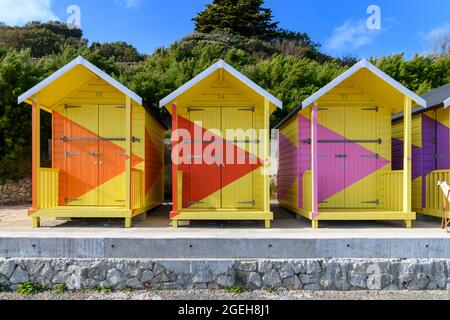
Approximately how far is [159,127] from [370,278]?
633 cm

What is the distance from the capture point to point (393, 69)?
17.0 metres

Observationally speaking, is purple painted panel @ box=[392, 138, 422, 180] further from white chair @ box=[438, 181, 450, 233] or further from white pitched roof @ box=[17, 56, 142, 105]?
white pitched roof @ box=[17, 56, 142, 105]

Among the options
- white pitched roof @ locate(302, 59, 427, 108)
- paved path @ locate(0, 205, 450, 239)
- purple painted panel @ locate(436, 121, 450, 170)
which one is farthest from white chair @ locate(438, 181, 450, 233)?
white pitched roof @ locate(302, 59, 427, 108)

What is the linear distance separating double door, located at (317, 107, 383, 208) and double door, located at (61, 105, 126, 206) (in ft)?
14.4

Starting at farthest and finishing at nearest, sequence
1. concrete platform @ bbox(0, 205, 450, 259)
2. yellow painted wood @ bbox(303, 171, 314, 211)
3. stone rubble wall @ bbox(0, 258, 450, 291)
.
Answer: yellow painted wood @ bbox(303, 171, 314, 211)
concrete platform @ bbox(0, 205, 450, 259)
stone rubble wall @ bbox(0, 258, 450, 291)

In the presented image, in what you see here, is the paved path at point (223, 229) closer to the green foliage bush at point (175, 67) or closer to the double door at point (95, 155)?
the double door at point (95, 155)

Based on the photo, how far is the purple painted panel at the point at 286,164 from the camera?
310 inches

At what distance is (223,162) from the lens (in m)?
7.16

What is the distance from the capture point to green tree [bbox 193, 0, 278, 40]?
84.5 ft

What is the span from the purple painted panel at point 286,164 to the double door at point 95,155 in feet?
12.8

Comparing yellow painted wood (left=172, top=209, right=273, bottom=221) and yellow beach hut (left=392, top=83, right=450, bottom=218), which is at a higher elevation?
yellow beach hut (left=392, top=83, right=450, bottom=218)

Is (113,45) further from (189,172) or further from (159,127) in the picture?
(189,172)

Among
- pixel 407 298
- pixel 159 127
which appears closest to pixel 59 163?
pixel 159 127

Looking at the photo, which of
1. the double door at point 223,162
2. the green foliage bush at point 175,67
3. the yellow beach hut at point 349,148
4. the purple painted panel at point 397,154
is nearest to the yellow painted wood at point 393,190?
the yellow beach hut at point 349,148
